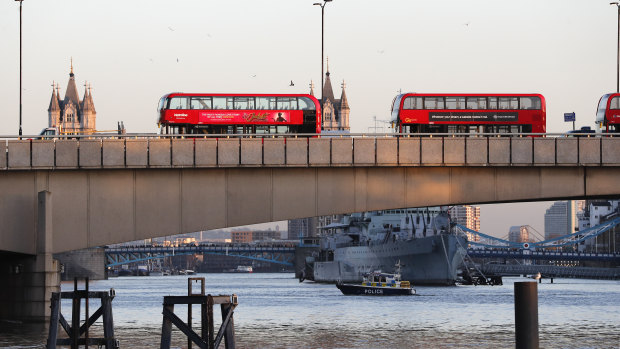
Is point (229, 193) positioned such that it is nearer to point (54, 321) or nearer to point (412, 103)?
point (54, 321)

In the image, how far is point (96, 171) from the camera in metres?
52.0

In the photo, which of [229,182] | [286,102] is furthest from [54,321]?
[286,102]

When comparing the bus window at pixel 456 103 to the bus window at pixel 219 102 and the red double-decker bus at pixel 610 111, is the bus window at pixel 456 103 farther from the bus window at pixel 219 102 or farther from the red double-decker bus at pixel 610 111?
the bus window at pixel 219 102

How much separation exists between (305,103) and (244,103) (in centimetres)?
412

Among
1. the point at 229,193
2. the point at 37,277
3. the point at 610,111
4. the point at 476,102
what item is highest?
the point at 476,102

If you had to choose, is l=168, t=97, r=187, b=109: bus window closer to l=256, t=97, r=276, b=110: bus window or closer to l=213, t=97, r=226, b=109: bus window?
l=213, t=97, r=226, b=109: bus window

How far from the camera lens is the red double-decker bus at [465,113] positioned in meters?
71.0

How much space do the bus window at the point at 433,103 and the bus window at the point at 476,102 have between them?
1846 millimetres

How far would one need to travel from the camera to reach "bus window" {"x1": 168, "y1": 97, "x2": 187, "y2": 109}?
67.2m

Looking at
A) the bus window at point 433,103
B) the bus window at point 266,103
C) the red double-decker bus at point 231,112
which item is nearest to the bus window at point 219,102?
the red double-decker bus at point 231,112

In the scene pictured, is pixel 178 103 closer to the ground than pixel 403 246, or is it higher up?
higher up

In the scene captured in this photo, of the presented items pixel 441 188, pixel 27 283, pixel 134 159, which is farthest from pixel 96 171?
pixel 441 188

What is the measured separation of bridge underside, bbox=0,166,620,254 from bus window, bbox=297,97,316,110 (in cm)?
1638

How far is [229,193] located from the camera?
52375mm
